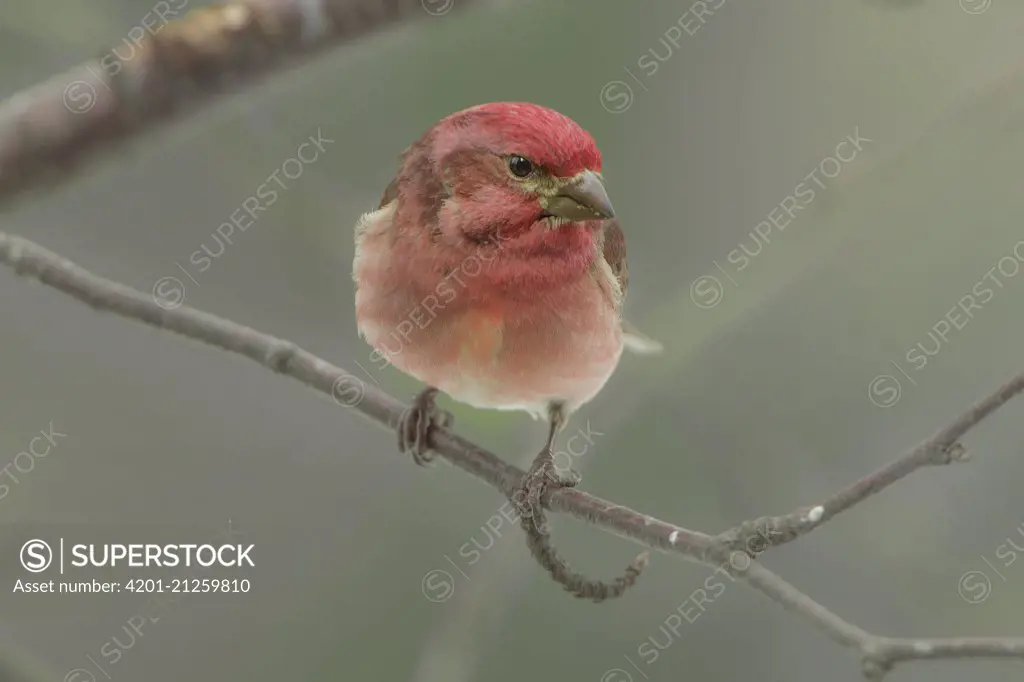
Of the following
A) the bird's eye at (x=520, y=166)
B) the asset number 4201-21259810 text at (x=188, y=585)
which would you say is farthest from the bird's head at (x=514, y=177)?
the asset number 4201-21259810 text at (x=188, y=585)

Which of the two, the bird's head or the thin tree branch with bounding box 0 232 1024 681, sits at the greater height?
the bird's head

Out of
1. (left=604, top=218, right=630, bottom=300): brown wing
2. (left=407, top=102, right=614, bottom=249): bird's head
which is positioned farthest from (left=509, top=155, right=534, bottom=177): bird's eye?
(left=604, top=218, right=630, bottom=300): brown wing

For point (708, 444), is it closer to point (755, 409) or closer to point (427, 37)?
point (755, 409)

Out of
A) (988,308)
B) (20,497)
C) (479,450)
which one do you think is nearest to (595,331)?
(479,450)

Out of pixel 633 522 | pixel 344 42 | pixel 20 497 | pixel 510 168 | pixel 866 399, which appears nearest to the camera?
pixel 344 42

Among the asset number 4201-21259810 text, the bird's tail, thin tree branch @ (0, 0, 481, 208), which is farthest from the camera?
the bird's tail

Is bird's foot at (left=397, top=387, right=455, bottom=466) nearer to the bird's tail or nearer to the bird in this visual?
the bird
